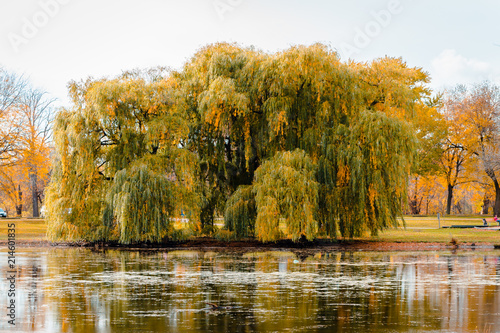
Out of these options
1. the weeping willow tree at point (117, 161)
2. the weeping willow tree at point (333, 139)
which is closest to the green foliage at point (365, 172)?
the weeping willow tree at point (333, 139)

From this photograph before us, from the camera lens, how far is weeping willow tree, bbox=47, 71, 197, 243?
102 ft

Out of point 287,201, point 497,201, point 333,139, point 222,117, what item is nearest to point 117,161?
point 222,117

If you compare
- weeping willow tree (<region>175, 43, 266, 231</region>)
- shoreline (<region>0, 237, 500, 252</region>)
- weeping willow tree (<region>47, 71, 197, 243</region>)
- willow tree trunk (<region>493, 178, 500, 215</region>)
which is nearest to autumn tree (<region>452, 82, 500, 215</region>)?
willow tree trunk (<region>493, 178, 500, 215</region>)

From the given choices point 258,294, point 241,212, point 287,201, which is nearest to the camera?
point 258,294

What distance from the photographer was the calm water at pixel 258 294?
36.9 ft

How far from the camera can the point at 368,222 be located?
102ft

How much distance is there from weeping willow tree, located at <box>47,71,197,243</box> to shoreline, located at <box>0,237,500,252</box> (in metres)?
0.99

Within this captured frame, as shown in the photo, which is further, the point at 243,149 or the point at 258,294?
the point at 243,149

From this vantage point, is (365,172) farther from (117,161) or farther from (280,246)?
(117,161)

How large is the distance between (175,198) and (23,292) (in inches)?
649

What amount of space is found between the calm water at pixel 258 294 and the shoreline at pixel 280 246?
5.52 metres

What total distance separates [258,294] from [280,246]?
16892 mm

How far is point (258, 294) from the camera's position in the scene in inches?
589

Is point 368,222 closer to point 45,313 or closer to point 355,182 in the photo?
point 355,182
